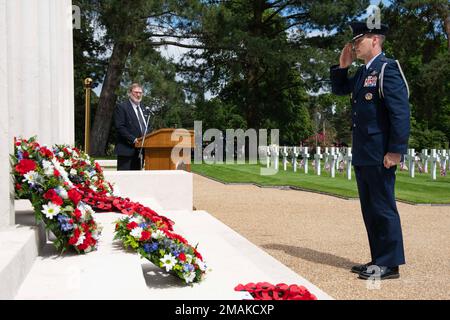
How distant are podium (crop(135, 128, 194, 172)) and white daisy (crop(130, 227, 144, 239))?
14.1 feet

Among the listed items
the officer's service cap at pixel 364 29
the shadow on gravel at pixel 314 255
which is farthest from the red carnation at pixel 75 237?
Result: the officer's service cap at pixel 364 29

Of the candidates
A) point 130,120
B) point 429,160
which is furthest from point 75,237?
point 429,160

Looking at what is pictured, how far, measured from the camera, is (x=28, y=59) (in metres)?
4.93

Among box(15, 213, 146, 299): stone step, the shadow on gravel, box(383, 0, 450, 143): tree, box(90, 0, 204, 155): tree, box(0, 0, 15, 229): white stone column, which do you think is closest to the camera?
box(15, 213, 146, 299): stone step

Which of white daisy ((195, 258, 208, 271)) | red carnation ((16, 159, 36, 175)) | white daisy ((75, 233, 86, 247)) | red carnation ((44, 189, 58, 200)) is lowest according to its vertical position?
white daisy ((195, 258, 208, 271))

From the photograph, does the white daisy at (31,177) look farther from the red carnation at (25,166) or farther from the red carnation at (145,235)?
the red carnation at (145,235)

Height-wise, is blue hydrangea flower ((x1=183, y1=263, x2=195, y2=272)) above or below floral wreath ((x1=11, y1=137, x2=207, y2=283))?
below

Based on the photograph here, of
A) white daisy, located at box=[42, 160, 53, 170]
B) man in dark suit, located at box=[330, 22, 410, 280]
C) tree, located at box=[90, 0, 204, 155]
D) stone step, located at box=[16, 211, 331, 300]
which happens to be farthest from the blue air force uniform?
tree, located at box=[90, 0, 204, 155]

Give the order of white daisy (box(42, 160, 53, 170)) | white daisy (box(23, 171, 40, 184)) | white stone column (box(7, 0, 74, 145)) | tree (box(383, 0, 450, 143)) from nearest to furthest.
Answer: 1. white daisy (box(23, 171, 40, 184))
2. white daisy (box(42, 160, 53, 170))
3. white stone column (box(7, 0, 74, 145))
4. tree (box(383, 0, 450, 143))

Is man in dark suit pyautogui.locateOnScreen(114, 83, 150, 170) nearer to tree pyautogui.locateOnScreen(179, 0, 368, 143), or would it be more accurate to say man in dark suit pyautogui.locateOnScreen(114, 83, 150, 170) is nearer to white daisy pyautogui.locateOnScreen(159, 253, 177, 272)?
white daisy pyautogui.locateOnScreen(159, 253, 177, 272)

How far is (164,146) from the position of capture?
8.82 meters

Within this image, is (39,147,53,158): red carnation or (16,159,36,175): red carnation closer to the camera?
(16,159,36,175): red carnation

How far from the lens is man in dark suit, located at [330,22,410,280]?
4801 millimetres
